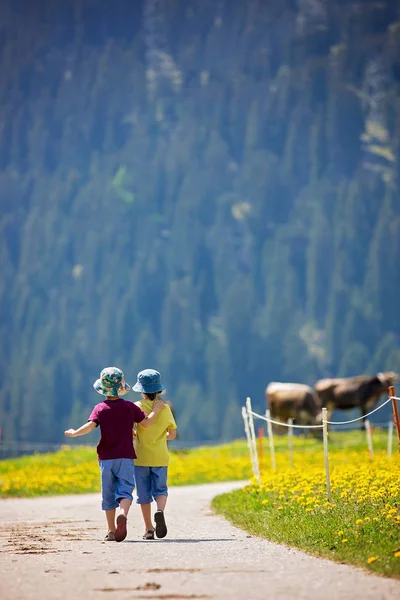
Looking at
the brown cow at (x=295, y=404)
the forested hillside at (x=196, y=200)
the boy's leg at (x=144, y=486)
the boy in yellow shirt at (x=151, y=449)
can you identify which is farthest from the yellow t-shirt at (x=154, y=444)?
the forested hillside at (x=196, y=200)

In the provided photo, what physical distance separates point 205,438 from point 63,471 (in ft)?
173

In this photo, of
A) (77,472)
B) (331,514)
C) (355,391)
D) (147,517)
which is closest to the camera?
(331,514)

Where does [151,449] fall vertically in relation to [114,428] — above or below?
below

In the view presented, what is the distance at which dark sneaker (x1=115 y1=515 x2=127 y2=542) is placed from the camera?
1142 centimetres

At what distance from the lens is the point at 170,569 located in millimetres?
8852

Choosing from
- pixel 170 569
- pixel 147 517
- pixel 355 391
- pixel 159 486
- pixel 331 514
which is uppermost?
pixel 355 391

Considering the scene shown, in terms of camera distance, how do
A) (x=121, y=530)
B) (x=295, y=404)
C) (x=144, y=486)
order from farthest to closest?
(x=295, y=404) → (x=144, y=486) → (x=121, y=530)

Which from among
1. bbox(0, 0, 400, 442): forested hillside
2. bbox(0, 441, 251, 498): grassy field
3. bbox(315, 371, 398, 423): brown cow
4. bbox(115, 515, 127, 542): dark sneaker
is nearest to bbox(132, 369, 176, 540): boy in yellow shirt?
bbox(115, 515, 127, 542): dark sneaker

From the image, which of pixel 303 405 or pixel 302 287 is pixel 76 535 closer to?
pixel 303 405

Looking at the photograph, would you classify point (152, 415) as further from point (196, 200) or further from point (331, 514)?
point (196, 200)

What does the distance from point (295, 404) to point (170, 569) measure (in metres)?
40.4

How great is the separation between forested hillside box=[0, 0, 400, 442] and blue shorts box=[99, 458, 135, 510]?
71.4 m

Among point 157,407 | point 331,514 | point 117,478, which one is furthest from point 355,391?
point 117,478

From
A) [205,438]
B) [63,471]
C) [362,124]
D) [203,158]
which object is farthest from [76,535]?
[362,124]
